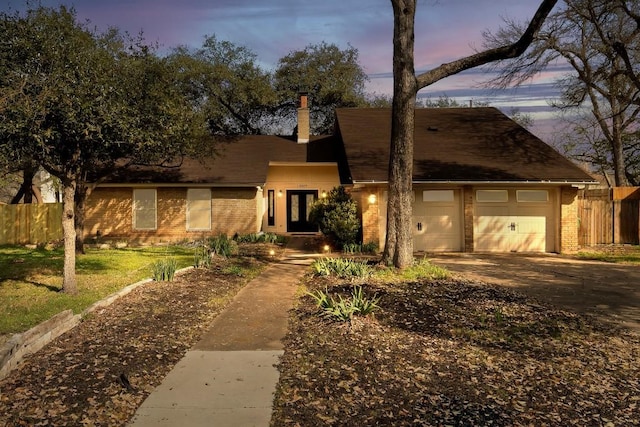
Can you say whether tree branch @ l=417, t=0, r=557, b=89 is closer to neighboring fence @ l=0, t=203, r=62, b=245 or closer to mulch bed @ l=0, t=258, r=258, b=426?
mulch bed @ l=0, t=258, r=258, b=426

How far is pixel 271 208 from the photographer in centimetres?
2359

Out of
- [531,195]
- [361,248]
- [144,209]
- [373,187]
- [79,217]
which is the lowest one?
[361,248]

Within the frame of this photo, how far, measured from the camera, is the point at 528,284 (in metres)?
10.3

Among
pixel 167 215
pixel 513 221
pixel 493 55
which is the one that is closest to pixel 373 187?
pixel 513 221

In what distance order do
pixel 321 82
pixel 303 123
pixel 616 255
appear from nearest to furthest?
pixel 616 255, pixel 303 123, pixel 321 82

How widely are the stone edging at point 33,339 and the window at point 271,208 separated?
1612 cm

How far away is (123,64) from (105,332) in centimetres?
707

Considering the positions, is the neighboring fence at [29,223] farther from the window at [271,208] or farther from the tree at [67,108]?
the tree at [67,108]

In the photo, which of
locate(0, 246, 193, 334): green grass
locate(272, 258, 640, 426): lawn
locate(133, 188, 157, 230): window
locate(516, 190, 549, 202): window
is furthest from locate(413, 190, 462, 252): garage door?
locate(133, 188, 157, 230): window

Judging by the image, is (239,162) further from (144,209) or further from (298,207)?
(144,209)

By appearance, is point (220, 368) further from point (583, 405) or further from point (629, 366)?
point (629, 366)

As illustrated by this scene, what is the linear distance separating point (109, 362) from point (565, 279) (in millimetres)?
9759

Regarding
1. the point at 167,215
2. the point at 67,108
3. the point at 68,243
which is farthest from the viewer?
the point at 167,215

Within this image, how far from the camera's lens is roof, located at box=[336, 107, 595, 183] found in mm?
16047
